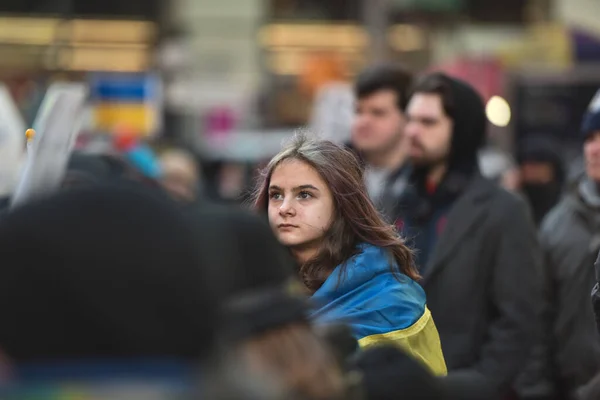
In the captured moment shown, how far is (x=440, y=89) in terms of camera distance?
645 centimetres

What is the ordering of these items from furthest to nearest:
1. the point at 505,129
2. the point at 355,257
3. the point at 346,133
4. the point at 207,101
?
the point at 207,101 < the point at 505,129 < the point at 346,133 < the point at 355,257

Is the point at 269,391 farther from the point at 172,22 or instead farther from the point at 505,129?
the point at 172,22

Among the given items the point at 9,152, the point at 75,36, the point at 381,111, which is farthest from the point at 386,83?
the point at 75,36

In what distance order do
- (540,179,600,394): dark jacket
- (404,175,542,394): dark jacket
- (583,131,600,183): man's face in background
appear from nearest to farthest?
(404,175,542,394): dark jacket
(540,179,600,394): dark jacket
(583,131,600,183): man's face in background

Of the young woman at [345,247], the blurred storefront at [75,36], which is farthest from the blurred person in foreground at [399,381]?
the blurred storefront at [75,36]

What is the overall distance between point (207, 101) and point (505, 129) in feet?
43.9

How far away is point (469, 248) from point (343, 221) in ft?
6.00

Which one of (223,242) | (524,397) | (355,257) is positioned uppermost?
(223,242)

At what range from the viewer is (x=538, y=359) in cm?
682

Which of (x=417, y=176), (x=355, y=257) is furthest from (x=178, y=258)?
(x=417, y=176)

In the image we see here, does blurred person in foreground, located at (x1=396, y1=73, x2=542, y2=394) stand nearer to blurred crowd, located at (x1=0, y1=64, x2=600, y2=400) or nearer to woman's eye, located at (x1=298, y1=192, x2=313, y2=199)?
blurred crowd, located at (x1=0, y1=64, x2=600, y2=400)

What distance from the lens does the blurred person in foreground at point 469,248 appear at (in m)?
5.80

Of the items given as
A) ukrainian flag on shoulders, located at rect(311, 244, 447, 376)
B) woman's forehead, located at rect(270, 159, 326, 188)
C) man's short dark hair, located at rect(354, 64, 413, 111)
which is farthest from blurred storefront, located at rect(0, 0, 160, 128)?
ukrainian flag on shoulders, located at rect(311, 244, 447, 376)

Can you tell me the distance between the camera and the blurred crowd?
1.82 metres
